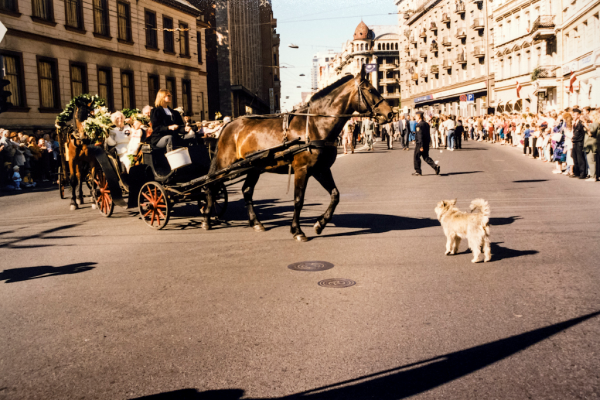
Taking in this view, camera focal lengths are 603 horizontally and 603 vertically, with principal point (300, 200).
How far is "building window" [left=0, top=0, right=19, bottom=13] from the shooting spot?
24328 millimetres

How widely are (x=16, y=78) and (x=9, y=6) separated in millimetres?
2929

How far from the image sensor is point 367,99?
28.5 feet

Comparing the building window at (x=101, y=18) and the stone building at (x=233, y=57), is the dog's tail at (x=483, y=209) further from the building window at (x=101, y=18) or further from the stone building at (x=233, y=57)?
the stone building at (x=233, y=57)

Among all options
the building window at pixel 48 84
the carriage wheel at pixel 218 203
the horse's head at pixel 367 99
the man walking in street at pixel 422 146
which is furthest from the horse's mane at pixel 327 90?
the building window at pixel 48 84

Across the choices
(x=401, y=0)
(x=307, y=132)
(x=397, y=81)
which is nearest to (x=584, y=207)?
(x=307, y=132)

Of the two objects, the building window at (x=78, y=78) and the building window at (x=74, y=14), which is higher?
the building window at (x=74, y=14)

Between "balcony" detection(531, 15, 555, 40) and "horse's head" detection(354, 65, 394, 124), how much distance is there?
47646 millimetres

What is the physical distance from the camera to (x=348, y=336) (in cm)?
459

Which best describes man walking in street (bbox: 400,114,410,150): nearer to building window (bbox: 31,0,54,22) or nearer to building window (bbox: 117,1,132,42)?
building window (bbox: 117,1,132,42)

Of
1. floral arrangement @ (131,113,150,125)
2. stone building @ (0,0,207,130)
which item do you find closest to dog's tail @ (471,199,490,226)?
floral arrangement @ (131,113,150,125)

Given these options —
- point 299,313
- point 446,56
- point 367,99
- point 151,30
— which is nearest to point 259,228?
point 367,99

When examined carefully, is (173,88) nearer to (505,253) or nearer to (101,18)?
(101,18)

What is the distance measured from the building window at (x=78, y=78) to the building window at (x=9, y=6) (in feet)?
13.5

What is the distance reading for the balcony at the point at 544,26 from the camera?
166ft
